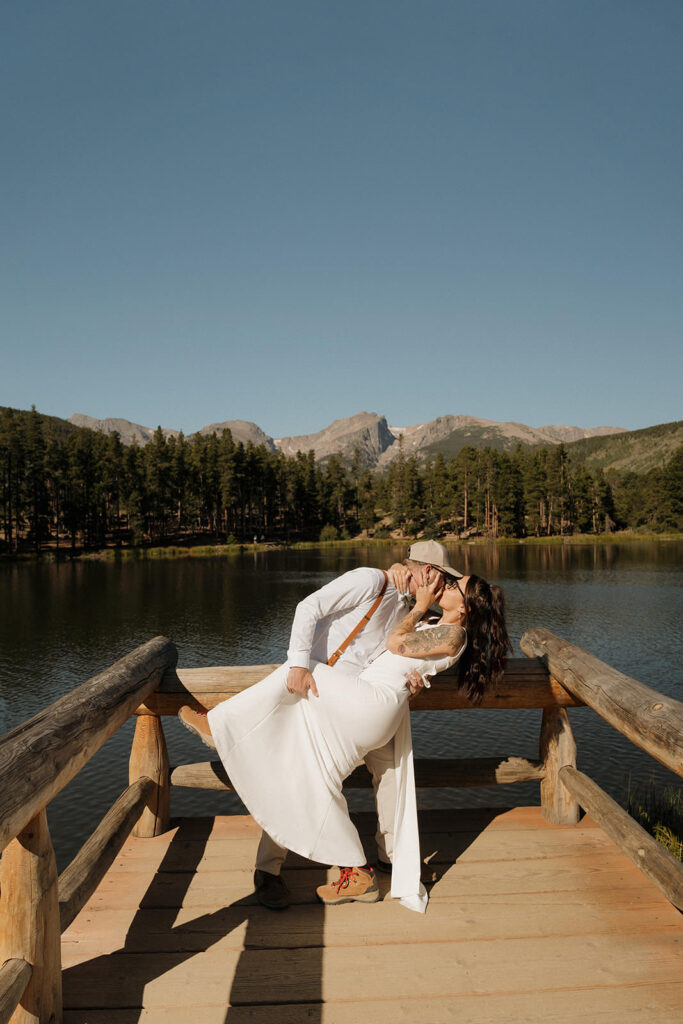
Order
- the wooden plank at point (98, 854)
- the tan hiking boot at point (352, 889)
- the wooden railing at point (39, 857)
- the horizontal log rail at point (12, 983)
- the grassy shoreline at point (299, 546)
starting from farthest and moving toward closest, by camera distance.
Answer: the grassy shoreline at point (299, 546) < the tan hiking boot at point (352, 889) < the wooden plank at point (98, 854) < the wooden railing at point (39, 857) < the horizontal log rail at point (12, 983)

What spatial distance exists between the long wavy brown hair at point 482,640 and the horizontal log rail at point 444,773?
0.83m

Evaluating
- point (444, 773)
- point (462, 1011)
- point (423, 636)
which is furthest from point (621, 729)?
point (444, 773)

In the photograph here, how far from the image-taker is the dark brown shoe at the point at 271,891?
134 inches

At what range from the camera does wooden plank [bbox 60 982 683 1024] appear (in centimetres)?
260

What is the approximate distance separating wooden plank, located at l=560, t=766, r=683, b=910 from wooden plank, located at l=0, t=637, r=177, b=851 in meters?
2.85

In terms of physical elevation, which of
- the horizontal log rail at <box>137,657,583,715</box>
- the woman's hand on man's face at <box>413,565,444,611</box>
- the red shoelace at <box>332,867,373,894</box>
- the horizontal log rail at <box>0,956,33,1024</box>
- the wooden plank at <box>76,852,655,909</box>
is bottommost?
the wooden plank at <box>76,852,655,909</box>

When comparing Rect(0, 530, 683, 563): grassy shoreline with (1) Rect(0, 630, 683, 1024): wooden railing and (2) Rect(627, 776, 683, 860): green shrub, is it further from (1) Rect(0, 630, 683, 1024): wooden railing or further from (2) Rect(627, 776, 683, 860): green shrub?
(1) Rect(0, 630, 683, 1024): wooden railing

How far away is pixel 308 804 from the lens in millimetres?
3348

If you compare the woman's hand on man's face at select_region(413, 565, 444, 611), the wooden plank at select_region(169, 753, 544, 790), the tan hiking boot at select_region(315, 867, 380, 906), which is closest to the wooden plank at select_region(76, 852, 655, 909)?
the tan hiking boot at select_region(315, 867, 380, 906)

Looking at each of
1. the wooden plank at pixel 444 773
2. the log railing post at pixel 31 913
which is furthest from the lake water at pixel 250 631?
the log railing post at pixel 31 913

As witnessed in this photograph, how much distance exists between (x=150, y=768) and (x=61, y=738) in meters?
1.94

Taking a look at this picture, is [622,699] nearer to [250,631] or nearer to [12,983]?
[12,983]

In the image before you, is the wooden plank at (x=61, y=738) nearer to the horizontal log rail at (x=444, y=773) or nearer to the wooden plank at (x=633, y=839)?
the horizontal log rail at (x=444, y=773)

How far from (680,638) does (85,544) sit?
61066 millimetres
